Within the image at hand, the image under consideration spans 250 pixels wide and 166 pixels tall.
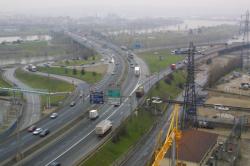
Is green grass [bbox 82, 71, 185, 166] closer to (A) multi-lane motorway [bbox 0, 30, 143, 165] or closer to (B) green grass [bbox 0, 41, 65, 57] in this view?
(A) multi-lane motorway [bbox 0, 30, 143, 165]

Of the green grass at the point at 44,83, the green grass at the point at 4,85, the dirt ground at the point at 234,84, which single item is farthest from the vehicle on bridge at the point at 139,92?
the green grass at the point at 4,85

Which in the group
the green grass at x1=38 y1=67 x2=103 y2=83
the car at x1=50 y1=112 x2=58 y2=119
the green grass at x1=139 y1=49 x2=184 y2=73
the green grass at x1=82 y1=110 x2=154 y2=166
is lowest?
the green grass at x1=82 y1=110 x2=154 y2=166

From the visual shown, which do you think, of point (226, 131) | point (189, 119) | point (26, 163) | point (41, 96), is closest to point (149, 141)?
point (189, 119)

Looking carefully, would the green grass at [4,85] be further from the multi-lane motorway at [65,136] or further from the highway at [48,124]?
the multi-lane motorway at [65,136]

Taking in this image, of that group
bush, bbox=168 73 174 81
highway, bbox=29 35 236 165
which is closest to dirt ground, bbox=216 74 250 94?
bush, bbox=168 73 174 81

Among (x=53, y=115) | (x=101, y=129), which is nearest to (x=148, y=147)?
(x=101, y=129)

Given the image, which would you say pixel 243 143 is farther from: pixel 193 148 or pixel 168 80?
pixel 168 80
